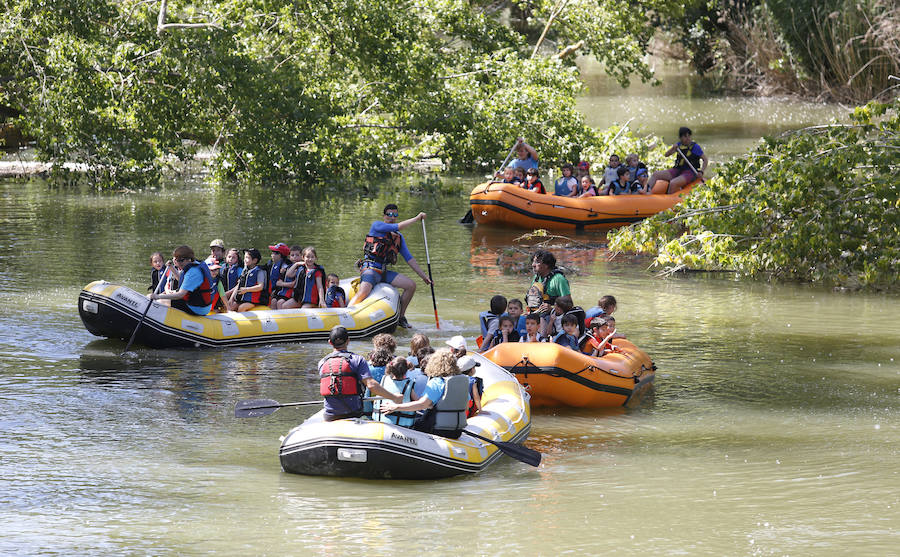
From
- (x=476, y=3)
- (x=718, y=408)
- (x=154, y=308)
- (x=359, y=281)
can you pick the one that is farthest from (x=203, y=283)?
(x=476, y=3)

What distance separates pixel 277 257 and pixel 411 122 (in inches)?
491

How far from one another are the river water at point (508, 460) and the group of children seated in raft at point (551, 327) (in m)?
0.77

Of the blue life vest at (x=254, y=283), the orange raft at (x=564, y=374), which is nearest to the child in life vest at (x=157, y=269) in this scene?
the blue life vest at (x=254, y=283)

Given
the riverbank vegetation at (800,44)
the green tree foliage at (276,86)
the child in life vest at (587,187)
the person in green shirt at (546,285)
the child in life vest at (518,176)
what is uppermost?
the riverbank vegetation at (800,44)

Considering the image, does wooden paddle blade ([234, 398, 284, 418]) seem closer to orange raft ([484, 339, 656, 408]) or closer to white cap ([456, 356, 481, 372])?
white cap ([456, 356, 481, 372])

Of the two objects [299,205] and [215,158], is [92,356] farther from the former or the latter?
[215,158]

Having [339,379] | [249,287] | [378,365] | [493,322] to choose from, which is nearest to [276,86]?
[249,287]

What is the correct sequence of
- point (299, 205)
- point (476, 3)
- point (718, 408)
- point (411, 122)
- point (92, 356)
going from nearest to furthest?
point (718, 408)
point (92, 356)
point (299, 205)
point (411, 122)
point (476, 3)

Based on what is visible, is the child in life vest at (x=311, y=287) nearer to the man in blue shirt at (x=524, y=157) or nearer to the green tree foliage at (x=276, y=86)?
the man in blue shirt at (x=524, y=157)

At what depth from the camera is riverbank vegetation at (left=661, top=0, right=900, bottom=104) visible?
36094 millimetres

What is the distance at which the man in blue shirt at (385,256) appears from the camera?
14875 millimetres

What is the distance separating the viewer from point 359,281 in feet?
50.8

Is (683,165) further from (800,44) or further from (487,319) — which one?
(800,44)

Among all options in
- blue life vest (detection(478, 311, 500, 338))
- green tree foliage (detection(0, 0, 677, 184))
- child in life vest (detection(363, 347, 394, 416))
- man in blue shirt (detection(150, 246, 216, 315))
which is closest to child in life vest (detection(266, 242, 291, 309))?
man in blue shirt (detection(150, 246, 216, 315))
